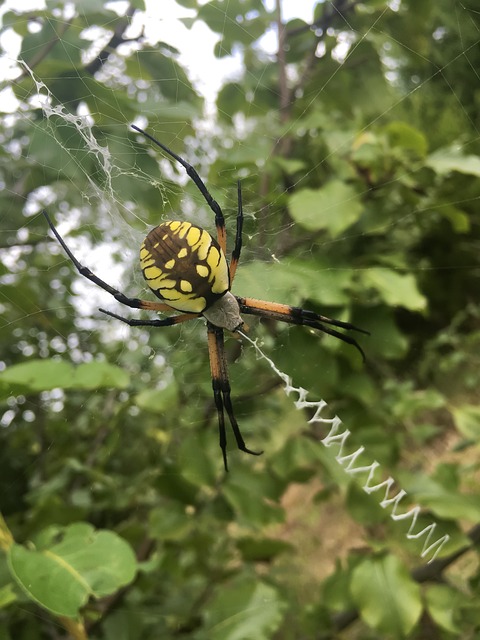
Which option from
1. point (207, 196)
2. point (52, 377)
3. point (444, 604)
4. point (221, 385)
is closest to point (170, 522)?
point (221, 385)

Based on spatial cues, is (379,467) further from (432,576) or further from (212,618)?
(212,618)

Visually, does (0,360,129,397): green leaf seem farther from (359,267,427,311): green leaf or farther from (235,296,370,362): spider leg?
(359,267,427,311): green leaf

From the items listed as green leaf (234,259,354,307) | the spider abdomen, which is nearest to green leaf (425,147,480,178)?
green leaf (234,259,354,307)

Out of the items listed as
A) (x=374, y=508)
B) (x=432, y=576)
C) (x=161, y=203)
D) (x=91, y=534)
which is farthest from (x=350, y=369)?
(x=91, y=534)

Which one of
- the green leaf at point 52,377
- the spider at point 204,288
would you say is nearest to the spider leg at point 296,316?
the spider at point 204,288

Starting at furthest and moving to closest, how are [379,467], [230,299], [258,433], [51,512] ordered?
[258,433] < [51,512] < [379,467] < [230,299]

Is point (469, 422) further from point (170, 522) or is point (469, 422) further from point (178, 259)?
point (178, 259)

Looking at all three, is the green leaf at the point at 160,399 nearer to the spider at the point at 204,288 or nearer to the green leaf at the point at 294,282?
the spider at the point at 204,288
